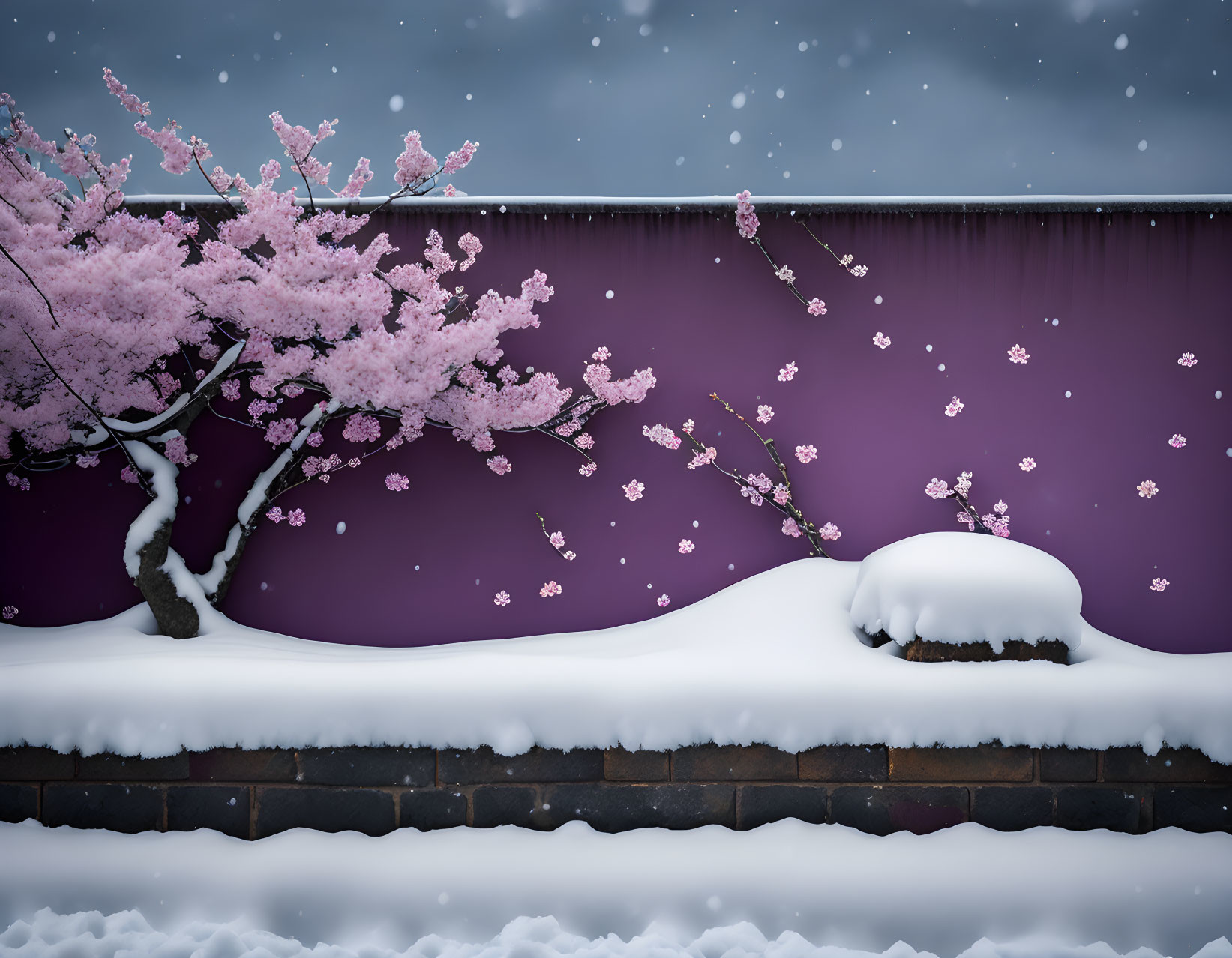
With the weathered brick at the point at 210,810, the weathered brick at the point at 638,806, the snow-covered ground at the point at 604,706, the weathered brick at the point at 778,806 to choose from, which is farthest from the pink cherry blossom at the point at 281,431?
the weathered brick at the point at 778,806

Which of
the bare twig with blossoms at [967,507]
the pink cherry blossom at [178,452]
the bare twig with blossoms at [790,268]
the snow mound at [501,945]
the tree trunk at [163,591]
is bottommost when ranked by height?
the snow mound at [501,945]

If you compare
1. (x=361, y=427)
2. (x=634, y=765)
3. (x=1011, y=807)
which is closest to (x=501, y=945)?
(x=634, y=765)

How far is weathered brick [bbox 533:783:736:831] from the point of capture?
199 cm

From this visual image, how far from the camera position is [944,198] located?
3496 millimetres

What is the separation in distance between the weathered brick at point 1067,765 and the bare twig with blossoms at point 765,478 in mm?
1596

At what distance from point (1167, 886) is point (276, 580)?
3728 millimetres

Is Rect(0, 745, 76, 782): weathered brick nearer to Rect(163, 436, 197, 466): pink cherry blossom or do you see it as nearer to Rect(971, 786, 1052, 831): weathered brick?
Rect(163, 436, 197, 466): pink cherry blossom

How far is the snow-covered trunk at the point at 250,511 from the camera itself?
133 inches

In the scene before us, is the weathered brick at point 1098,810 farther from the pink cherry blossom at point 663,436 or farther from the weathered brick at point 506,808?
→ the pink cherry blossom at point 663,436

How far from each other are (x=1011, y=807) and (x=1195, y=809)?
527mm

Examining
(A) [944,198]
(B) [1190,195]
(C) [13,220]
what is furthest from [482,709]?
(B) [1190,195]

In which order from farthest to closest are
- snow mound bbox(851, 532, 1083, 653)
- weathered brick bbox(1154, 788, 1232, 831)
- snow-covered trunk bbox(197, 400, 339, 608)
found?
snow-covered trunk bbox(197, 400, 339, 608)
snow mound bbox(851, 532, 1083, 653)
weathered brick bbox(1154, 788, 1232, 831)

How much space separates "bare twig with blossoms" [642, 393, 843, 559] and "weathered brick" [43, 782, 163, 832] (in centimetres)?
240

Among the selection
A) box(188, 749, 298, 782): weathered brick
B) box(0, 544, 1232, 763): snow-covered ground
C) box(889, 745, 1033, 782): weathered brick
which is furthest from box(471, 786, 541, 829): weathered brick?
box(889, 745, 1033, 782): weathered brick
